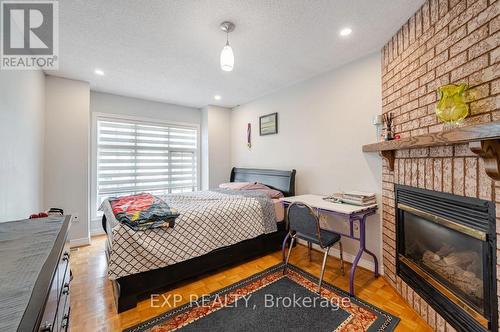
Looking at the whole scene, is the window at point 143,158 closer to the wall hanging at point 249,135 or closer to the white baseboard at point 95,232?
the white baseboard at point 95,232

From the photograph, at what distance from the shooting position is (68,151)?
316cm

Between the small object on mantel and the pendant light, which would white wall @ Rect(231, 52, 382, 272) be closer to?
the small object on mantel

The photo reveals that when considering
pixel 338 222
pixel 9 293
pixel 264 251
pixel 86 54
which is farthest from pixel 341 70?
pixel 9 293

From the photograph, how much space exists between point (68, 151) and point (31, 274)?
3.03 m

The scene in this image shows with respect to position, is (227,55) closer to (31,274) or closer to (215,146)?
(31,274)

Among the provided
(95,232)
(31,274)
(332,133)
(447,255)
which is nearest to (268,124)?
(332,133)

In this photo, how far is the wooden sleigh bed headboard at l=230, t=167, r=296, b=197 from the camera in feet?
10.7

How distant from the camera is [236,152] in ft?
15.2

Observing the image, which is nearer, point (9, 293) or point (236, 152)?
point (9, 293)

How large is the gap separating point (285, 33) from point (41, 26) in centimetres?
222

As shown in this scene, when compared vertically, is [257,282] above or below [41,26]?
below

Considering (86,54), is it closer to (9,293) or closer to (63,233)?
(63,233)

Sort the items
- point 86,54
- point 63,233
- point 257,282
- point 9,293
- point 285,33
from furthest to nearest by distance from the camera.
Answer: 1. point 86,54
2. point 257,282
3. point 285,33
4. point 63,233
5. point 9,293

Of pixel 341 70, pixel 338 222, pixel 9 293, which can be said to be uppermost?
pixel 341 70
